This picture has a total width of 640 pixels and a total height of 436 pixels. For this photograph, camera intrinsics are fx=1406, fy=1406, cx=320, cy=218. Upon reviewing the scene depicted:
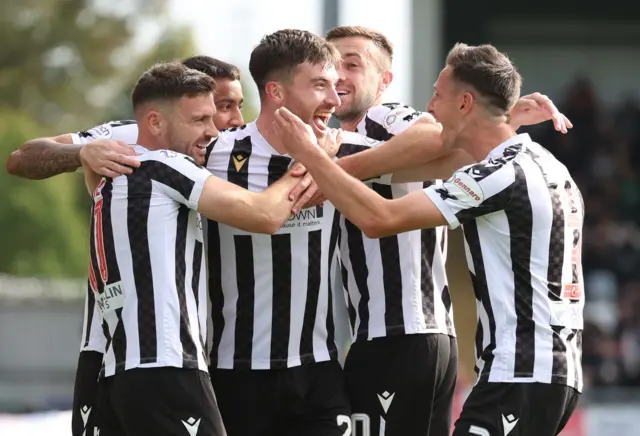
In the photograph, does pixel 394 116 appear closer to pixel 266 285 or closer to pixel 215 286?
pixel 266 285

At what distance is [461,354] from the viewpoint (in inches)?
434

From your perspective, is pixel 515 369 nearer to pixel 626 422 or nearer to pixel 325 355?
pixel 325 355

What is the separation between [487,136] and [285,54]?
92 cm

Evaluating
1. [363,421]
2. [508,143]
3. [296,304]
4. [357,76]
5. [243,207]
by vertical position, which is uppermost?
[357,76]

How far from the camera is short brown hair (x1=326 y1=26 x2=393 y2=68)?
6.55 meters

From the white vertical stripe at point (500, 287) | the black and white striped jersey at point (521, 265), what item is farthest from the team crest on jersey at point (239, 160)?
the white vertical stripe at point (500, 287)

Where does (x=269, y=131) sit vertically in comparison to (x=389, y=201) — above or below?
above

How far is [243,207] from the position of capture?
218 inches

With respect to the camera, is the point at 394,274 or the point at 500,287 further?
the point at 394,274

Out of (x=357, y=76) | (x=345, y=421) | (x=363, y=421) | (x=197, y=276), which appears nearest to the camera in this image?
(x=197, y=276)

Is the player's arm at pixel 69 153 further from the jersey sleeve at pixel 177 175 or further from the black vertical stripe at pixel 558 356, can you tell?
the black vertical stripe at pixel 558 356

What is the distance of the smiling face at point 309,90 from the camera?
5922mm

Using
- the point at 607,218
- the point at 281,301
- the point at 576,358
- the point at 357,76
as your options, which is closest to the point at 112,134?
the point at 357,76

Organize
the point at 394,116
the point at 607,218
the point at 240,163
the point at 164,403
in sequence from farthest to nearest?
1. the point at 607,218
2. the point at 394,116
3. the point at 240,163
4. the point at 164,403
